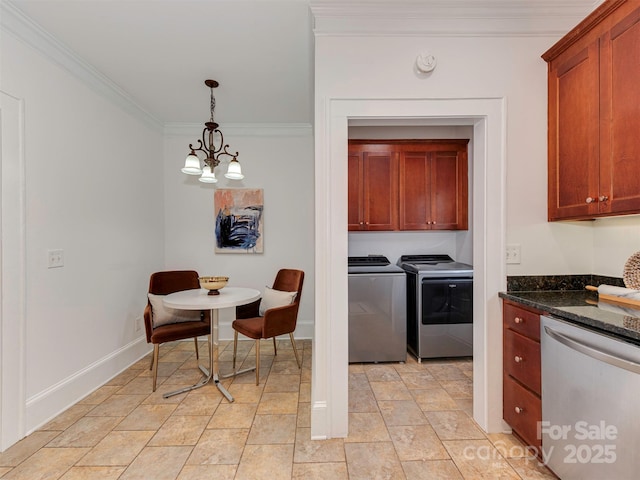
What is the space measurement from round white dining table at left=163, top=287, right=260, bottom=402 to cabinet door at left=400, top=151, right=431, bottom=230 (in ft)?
6.27

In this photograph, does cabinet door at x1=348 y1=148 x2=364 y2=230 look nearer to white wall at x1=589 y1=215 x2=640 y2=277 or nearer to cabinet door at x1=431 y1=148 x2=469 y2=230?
cabinet door at x1=431 y1=148 x2=469 y2=230

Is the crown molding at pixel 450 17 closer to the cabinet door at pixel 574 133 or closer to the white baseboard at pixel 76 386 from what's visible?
the cabinet door at pixel 574 133

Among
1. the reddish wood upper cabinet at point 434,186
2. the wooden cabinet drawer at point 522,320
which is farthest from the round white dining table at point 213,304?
the reddish wood upper cabinet at point 434,186

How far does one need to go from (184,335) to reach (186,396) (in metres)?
0.48

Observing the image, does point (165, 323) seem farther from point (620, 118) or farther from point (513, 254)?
point (620, 118)

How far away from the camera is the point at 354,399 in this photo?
7.66 ft

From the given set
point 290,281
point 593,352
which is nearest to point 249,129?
point 290,281

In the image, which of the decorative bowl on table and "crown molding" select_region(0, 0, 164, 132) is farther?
the decorative bowl on table

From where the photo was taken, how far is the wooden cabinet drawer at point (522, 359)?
1607mm

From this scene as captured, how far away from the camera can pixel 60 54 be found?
2.20 metres

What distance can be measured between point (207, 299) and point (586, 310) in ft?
7.79

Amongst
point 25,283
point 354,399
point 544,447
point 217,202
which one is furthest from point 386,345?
point 25,283

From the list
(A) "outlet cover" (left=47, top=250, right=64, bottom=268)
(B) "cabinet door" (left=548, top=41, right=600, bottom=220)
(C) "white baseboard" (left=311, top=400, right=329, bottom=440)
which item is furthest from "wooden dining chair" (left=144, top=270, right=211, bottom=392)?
(B) "cabinet door" (left=548, top=41, right=600, bottom=220)

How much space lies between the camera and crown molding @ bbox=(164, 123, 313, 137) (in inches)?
143
